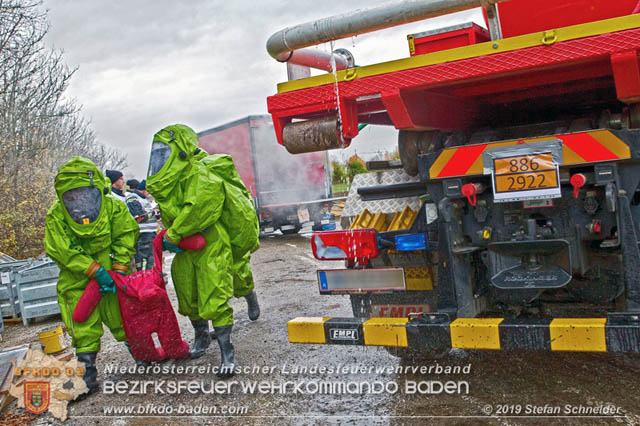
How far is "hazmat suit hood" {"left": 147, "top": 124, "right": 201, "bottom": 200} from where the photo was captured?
13.9 ft

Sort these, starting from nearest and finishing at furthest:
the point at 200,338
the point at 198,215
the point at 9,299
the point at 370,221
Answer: the point at 370,221 → the point at 198,215 → the point at 200,338 → the point at 9,299

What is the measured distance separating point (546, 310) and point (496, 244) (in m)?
0.68

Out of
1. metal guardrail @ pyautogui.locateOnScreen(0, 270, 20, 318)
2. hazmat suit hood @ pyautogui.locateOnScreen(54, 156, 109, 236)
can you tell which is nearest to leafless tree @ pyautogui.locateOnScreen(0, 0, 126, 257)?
metal guardrail @ pyautogui.locateOnScreen(0, 270, 20, 318)

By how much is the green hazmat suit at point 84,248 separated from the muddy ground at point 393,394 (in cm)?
52

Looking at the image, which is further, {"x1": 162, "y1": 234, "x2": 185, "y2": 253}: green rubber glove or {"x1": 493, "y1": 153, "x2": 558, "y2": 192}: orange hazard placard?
{"x1": 162, "y1": 234, "x2": 185, "y2": 253}: green rubber glove

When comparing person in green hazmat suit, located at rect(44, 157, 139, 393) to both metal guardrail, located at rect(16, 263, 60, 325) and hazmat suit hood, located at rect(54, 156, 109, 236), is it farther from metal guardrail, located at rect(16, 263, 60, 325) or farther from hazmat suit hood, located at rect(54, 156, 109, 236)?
metal guardrail, located at rect(16, 263, 60, 325)

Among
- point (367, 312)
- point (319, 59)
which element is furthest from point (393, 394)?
point (319, 59)


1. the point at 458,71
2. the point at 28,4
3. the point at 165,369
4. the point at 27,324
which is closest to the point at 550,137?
the point at 458,71

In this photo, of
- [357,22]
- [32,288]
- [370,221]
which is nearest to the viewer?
[357,22]

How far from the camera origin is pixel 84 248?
435 centimetres

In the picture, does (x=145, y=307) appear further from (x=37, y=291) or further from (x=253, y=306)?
(x=37, y=291)

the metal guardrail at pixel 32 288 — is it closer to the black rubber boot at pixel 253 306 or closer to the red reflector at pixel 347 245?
the black rubber boot at pixel 253 306

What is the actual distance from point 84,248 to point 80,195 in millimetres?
392

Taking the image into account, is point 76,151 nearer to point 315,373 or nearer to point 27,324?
point 27,324
